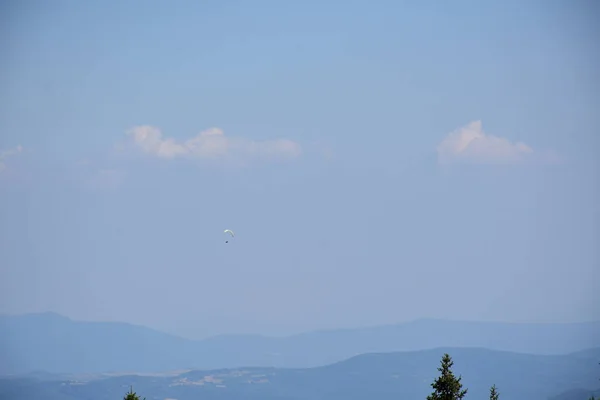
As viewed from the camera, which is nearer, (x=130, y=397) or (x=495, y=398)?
(x=130, y=397)

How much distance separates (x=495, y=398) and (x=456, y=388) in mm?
8491

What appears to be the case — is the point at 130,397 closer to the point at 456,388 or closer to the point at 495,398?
the point at 456,388

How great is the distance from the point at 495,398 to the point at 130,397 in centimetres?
1890

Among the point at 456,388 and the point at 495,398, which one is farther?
the point at 495,398

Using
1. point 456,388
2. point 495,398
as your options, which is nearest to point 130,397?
point 456,388

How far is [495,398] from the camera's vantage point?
5206 cm

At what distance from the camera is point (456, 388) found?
44.4m

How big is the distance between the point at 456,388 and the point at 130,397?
48.0ft

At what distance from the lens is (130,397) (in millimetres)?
45688
